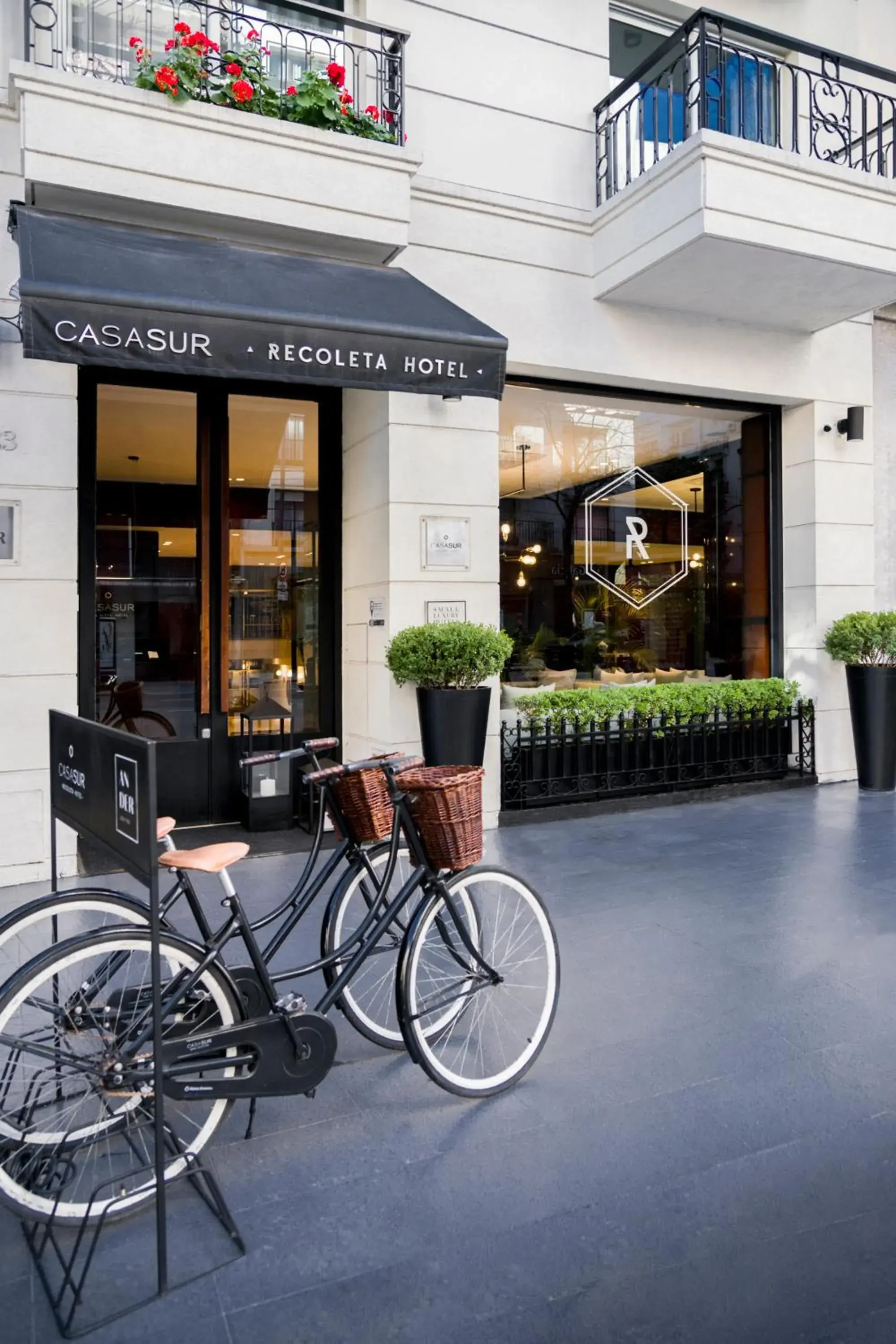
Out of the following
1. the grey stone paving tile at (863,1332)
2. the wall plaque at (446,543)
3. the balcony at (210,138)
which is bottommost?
the grey stone paving tile at (863,1332)

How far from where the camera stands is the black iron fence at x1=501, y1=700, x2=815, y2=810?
7.54m

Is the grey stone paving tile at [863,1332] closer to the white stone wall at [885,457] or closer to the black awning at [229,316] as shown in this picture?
the black awning at [229,316]

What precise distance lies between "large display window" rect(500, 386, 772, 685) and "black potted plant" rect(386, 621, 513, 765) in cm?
145

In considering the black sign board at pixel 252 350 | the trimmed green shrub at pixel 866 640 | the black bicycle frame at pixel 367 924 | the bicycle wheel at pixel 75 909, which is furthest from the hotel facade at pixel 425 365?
the bicycle wheel at pixel 75 909

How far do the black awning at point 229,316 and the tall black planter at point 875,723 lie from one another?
188 inches

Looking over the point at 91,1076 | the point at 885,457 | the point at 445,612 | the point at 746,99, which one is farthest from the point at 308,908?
the point at 746,99

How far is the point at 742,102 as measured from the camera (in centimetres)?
737

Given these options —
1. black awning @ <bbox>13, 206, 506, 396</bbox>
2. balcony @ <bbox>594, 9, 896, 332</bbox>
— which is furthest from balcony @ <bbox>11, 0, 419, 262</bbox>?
balcony @ <bbox>594, 9, 896, 332</bbox>

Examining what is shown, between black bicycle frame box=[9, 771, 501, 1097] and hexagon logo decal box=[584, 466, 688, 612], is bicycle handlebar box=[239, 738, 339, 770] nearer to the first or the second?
black bicycle frame box=[9, 771, 501, 1097]

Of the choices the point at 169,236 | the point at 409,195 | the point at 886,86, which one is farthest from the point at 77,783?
the point at 886,86

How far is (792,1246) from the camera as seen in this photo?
236cm

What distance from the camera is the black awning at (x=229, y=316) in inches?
184

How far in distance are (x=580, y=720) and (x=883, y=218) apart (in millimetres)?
4812

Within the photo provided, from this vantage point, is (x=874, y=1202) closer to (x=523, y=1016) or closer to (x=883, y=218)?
(x=523, y=1016)
